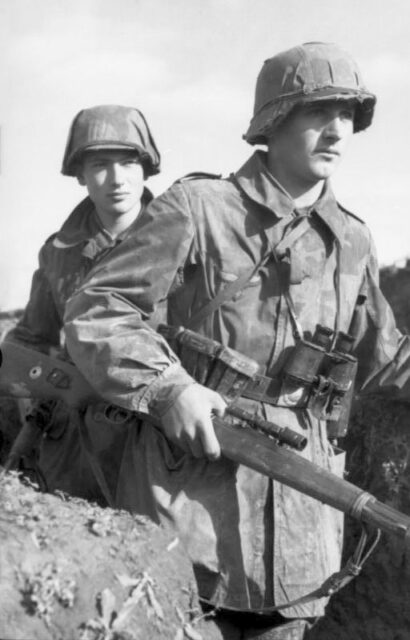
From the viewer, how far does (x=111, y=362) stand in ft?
15.9

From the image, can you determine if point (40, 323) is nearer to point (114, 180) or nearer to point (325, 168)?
point (114, 180)

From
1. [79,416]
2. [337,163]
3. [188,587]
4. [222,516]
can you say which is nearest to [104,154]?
[79,416]

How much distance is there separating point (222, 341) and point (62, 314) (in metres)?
2.32

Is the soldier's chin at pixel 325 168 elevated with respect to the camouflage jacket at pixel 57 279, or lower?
elevated

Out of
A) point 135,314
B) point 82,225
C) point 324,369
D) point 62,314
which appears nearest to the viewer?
point 135,314

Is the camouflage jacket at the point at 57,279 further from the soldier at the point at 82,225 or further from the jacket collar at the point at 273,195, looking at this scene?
the jacket collar at the point at 273,195

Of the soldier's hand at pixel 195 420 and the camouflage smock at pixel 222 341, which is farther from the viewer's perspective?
the camouflage smock at pixel 222 341

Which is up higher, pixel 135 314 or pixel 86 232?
pixel 86 232

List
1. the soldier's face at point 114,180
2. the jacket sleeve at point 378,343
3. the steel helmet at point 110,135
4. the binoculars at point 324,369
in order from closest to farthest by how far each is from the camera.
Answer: the binoculars at point 324,369, the jacket sleeve at point 378,343, the soldier's face at point 114,180, the steel helmet at point 110,135

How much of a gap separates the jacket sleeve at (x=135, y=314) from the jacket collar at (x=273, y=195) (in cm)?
33

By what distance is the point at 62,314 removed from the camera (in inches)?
284

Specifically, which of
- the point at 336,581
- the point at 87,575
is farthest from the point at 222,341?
the point at 87,575

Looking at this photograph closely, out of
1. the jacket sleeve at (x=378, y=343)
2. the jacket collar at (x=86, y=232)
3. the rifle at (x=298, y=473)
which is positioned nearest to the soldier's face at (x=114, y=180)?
the jacket collar at (x=86, y=232)

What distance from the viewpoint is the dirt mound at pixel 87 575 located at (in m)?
3.89
